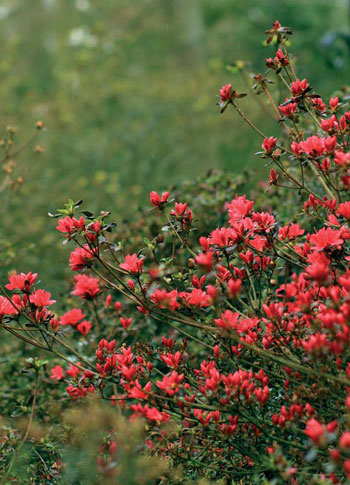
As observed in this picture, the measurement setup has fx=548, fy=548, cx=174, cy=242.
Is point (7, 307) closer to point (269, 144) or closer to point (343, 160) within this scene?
point (269, 144)

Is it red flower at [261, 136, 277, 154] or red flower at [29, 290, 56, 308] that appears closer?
red flower at [29, 290, 56, 308]

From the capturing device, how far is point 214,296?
176 cm

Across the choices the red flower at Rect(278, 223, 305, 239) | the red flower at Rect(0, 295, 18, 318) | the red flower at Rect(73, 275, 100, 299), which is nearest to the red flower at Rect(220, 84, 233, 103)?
the red flower at Rect(278, 223, 305, 239)

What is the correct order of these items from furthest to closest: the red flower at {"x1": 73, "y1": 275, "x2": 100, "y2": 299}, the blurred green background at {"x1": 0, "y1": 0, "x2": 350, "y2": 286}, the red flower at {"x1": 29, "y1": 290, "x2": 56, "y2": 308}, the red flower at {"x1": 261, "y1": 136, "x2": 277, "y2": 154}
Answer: the blurred green background at {"x1": 0, "y1": 0, "x2": 350, "y2": 286}, the red flower at {"x1": 261, "y1": 136, "x2": 277, "y2": 154}, the red flower at {"x1": 29, "y1": 290, "x2": 56, "y2": 308}, the red flower at {"x1": 73, "y1": 275, "x2": 100, "y2": 299}

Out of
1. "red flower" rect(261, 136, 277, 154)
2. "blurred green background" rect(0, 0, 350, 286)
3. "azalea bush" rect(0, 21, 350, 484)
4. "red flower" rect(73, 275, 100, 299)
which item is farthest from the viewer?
"blurred green background" rect(0, 0, 350, 286)

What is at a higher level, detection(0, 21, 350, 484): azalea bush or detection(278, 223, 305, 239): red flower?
detection(278, 223, 305, 239): red flower

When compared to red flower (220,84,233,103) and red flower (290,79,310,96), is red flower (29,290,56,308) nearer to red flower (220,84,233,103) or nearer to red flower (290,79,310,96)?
red flower (220,84,233,103)

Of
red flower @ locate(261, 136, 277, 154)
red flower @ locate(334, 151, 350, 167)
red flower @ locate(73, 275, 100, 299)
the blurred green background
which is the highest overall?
the blurred green background

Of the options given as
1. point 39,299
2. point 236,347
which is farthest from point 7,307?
point 236,347

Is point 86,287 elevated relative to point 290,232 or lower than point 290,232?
lower

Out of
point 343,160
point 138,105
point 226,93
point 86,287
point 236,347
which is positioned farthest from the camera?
point 138,105

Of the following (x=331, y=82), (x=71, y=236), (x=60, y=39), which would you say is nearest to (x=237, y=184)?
(x=71, y=236)

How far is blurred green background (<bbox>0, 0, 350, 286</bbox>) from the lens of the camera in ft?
30.0

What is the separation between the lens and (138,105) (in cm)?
1122
